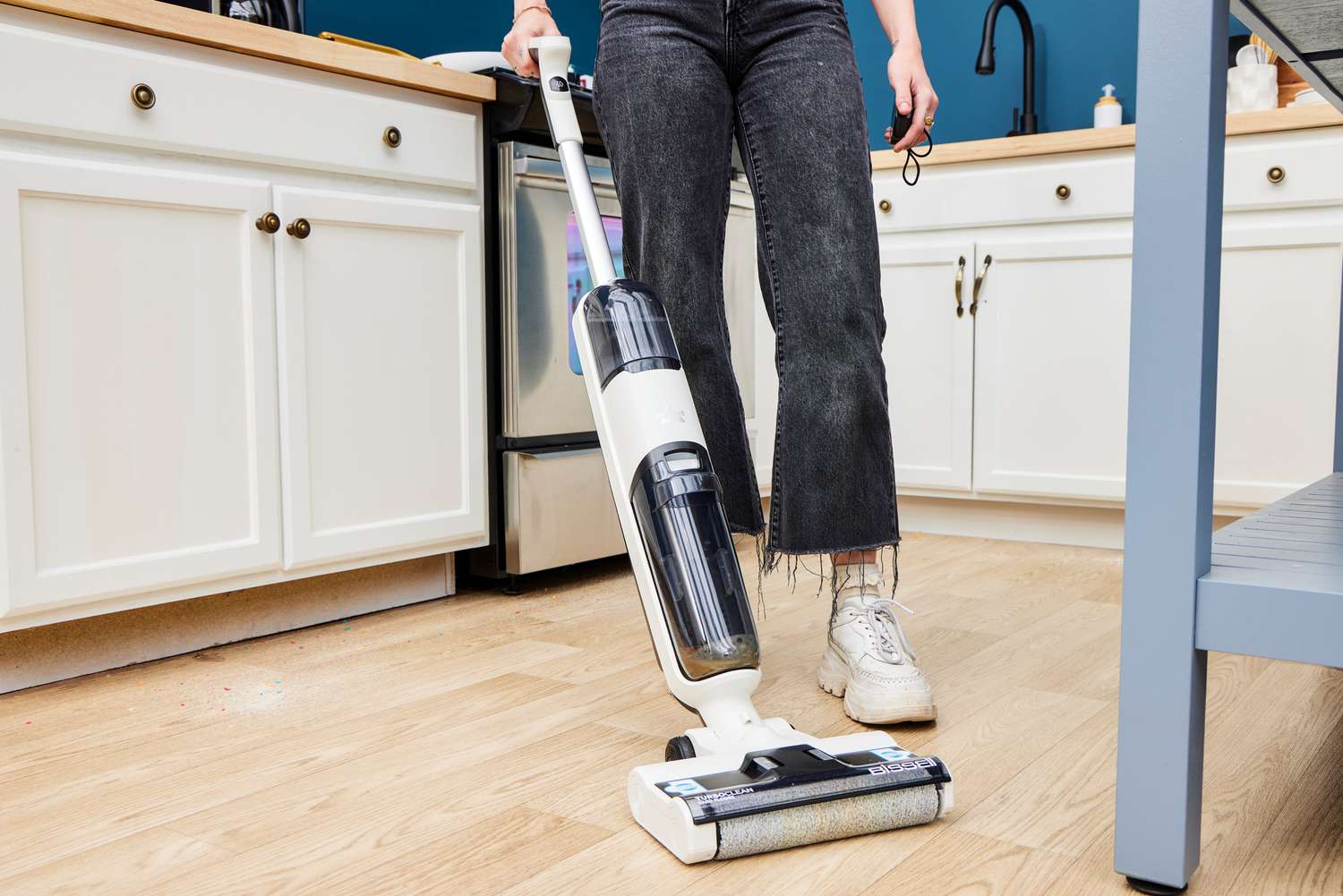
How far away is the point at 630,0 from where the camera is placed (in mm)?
1252

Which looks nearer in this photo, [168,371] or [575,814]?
[575,814]

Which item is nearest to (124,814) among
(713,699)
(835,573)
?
(713,699)

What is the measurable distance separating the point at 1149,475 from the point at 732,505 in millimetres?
585

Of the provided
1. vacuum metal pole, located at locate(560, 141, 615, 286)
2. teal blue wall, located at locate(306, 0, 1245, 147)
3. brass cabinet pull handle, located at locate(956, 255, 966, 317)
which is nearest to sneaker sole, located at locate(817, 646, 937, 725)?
vacuum metal pole, located at locate(560, 141, 615, 286)

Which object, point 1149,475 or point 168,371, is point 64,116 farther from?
point 1149,475

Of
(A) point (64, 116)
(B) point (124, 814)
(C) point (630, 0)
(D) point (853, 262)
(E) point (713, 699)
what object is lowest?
(B) point (124, 814)

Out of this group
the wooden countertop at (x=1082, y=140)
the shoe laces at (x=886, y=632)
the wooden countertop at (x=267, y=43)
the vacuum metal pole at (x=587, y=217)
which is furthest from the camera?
the wooden countertop at (x=1082, y=140)

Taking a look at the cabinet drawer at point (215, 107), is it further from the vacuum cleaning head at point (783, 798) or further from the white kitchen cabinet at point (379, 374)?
the vacuum cleaning head at point (783, 798)

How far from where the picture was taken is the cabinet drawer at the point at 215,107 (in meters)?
1.30

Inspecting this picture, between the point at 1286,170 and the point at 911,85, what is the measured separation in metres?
1.17

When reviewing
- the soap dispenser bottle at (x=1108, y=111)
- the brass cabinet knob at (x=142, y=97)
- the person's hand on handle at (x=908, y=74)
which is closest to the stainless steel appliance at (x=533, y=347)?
the brass cabinet knob at (x=142, y=97)

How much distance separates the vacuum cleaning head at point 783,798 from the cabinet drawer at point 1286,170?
5.35 feet

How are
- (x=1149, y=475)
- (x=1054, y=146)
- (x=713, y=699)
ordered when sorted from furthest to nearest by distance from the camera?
(x=1054, y=146), (x=713, y=699), (x=1149, y=475)

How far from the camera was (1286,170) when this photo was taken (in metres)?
2.07
